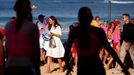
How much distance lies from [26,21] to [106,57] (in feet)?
31.7

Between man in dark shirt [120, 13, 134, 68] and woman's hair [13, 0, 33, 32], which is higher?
woman's hair [13, 0, 33, 32]

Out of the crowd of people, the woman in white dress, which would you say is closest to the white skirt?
the woman in white dress

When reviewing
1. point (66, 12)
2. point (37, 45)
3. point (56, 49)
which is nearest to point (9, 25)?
point (37, 45)

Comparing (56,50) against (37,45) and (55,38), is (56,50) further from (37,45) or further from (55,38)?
(37,45)

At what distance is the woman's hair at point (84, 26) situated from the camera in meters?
6.93

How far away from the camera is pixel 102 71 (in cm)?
688

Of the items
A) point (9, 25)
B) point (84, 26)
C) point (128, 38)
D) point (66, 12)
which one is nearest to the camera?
point (9, 25)

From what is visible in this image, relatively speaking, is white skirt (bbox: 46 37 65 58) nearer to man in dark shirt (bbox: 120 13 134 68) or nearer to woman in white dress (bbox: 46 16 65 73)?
woman in white dress (bbox: 46 16 65 73)

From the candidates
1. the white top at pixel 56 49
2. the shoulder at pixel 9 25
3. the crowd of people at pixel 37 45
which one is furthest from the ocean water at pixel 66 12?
the shoulder at pixel 9 25

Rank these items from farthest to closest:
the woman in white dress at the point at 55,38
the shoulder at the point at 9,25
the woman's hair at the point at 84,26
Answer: the woman in white dress at the point at 55,38 → the woman's hair at the point at 84,26 → the shoulder at the point at 9,25

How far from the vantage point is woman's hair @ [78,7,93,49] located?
693 centimetres

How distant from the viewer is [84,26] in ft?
22.9

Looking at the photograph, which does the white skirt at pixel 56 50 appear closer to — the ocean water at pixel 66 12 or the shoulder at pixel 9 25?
the shoulder at pixel 9 25

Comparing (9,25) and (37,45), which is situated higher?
(9,25)
